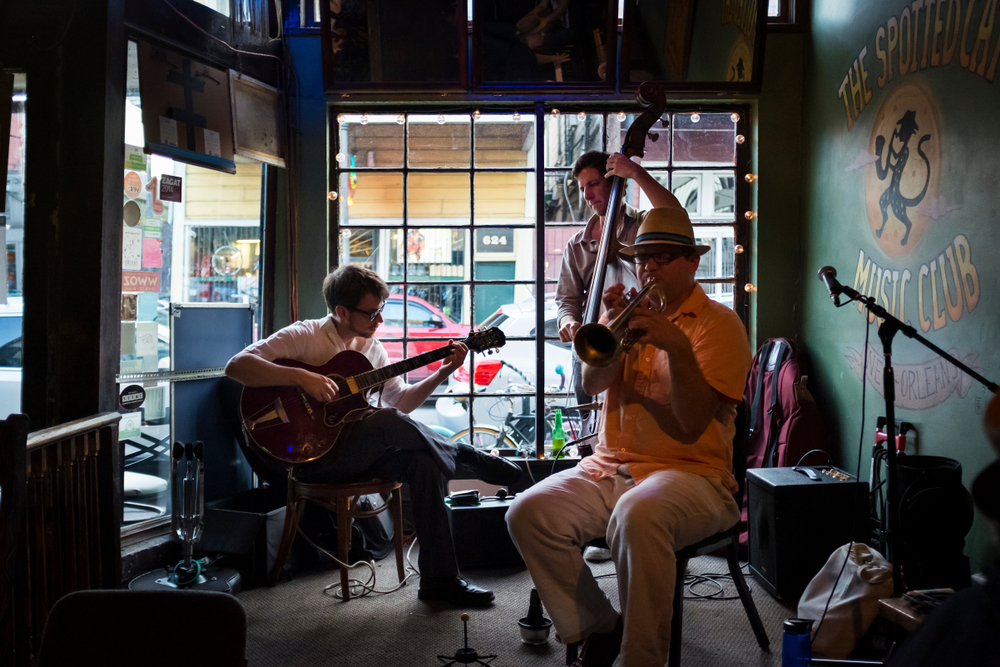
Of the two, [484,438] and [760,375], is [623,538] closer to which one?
[760,375]

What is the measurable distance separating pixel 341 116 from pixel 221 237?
915 millimetres

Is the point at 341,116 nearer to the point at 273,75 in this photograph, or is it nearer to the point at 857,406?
the point at 273,75

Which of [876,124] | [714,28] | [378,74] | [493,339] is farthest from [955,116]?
[378,74]

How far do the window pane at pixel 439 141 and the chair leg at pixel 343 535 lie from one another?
1877mm

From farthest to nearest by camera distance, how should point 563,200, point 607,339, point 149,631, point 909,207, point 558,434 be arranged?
point 563,200, point 558,434, point 909,207, point 607,339, point 149,631

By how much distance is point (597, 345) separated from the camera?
→ 6.65 feet

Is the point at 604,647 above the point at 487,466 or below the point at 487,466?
below

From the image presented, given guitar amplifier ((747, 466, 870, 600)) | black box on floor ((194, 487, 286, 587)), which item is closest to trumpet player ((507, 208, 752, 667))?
guitar amplifier ((747, 466, 870, 600))

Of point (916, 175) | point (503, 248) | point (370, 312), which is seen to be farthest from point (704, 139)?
point (370, 312)

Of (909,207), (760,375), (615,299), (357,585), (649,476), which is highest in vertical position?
(909,207)

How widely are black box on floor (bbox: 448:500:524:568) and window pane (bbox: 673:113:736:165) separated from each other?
205cm

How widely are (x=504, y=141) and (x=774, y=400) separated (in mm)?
1864

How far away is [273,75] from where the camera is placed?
147 inches

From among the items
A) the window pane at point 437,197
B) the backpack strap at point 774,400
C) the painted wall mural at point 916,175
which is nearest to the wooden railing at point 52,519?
the window pane at point 437,197
